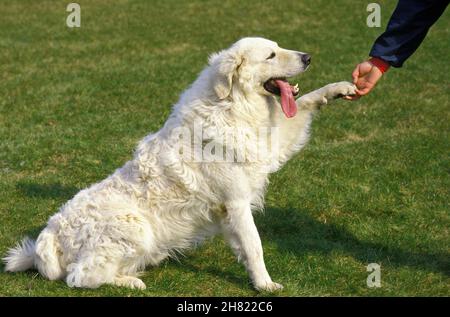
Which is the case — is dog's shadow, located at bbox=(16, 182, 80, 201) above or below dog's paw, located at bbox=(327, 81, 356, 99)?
below

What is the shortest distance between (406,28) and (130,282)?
3009mm

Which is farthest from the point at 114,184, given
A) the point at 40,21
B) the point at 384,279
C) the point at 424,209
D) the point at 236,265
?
the point at 40,21

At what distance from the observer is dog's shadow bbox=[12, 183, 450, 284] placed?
612 cm

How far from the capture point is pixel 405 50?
5781 mm

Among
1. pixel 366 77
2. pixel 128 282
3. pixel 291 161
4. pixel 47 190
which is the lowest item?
A: pixel 128 282

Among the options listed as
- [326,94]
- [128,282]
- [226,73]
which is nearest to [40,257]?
[128,282]

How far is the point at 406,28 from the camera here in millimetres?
5684

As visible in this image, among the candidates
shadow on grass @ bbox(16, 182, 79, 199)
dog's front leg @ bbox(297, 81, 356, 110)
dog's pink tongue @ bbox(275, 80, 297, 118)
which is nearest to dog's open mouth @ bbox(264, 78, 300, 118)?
dog's pink tongue @ bbox(275, 80, 297, 118)

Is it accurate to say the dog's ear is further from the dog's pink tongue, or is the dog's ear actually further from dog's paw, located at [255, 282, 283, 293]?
dog's paw, located at [255, 282, 283, 293]

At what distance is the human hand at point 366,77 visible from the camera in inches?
235

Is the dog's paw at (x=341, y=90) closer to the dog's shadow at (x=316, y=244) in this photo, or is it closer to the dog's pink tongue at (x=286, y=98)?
A: the dog's pink tongue at (x=286, y=98)

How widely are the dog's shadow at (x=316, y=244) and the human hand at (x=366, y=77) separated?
1.41 m

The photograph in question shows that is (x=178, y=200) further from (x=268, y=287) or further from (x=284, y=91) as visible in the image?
(x=284, y=91)
